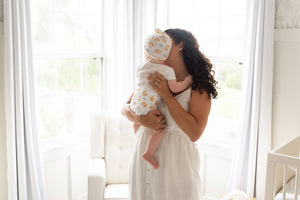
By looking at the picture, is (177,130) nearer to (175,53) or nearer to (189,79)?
(189,79)

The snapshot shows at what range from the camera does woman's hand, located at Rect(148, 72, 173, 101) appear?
166cm

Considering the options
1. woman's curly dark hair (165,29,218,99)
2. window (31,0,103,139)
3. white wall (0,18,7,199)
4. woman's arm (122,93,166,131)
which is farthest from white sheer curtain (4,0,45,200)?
woman's curly dark hair (165,29,218,99)

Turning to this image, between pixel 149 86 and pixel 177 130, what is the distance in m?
0.26

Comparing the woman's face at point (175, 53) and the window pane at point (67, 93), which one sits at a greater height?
the woman's face at point (175, 53)

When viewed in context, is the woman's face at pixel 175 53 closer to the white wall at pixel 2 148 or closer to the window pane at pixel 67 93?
the white wall at pixel 2 148

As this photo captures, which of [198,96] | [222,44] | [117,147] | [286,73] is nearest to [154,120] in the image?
[198,96]

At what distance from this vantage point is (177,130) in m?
1.69

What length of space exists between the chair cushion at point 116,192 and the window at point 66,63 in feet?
2.42

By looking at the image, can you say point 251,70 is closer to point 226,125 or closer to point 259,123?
point 259,123

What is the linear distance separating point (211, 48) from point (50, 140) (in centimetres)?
156

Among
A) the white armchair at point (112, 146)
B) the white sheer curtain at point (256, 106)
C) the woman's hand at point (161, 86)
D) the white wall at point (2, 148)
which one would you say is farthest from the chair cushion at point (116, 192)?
the woman's hand at point (161, 86)

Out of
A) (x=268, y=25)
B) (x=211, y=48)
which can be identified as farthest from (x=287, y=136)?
(x=211, y=48)

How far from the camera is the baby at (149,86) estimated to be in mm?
1628

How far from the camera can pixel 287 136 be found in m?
2.38
